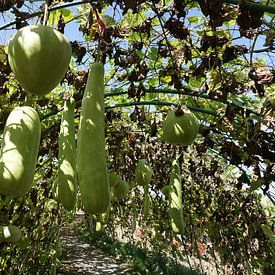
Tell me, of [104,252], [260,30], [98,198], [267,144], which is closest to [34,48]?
[98,198]

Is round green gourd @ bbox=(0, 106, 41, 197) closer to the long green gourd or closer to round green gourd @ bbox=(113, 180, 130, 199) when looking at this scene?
the long green gourd

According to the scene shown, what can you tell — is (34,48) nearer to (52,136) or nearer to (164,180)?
(52,136)

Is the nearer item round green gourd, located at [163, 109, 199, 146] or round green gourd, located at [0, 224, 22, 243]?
round green gourd, located at [163, 109, 199, 146]

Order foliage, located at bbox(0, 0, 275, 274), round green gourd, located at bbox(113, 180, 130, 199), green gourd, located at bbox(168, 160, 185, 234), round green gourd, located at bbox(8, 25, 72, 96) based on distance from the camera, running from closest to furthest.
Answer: round green gourd, located at bbox(8, 25, 72, 96)
foliage, located at bbox(0, 0, 275, 274)
green gourd, located at bbox(168, 160, 185, 234)
round green gourd, located at bbox(113, 180, 130, 199)

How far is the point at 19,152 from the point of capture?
1.31 metres

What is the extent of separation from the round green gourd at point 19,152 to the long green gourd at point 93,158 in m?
0.18

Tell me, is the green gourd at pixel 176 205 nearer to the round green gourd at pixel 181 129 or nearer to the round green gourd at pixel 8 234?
the round green gourd at pixel 181 129

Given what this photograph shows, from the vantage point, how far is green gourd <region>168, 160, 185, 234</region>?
2906 millimetres

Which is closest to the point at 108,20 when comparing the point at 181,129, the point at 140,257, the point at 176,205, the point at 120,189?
the point at 181,129

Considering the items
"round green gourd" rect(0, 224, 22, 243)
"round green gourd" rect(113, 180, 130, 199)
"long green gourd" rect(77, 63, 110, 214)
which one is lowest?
"long green gourd" rect(77, 63, 110, 214)

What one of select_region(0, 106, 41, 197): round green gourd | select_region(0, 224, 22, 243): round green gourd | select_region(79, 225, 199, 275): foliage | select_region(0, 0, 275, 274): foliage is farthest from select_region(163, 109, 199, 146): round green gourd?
select_region(79, 225, 199, 275): foliage

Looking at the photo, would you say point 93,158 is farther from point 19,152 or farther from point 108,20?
point 108,20

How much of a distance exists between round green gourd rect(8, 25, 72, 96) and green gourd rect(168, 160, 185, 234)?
1.95 meters

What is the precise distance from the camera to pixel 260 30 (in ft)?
7.35
